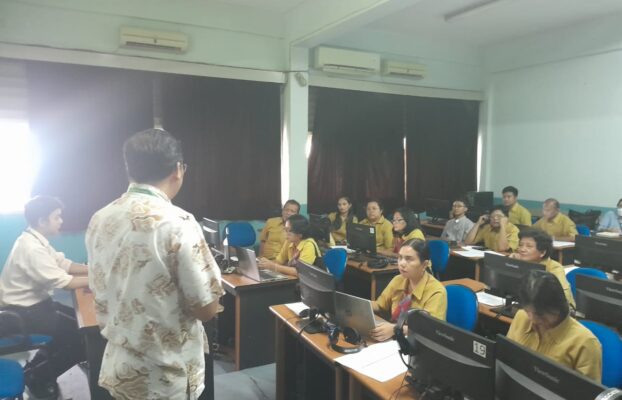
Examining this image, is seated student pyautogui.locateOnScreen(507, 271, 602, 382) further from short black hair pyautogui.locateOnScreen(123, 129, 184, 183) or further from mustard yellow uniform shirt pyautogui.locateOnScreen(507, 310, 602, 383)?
short black hair pyautogui.locateOnScreen(123, 129, 184, 183)

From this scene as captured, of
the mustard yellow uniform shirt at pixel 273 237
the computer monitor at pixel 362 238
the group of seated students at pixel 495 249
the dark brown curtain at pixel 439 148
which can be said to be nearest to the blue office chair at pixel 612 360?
the group of seated students at pixel 495 249

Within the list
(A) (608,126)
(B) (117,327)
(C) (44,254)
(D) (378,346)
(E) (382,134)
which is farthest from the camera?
(E) (382,134)

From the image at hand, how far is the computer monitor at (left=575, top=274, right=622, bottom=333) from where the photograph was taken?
2.27 metres

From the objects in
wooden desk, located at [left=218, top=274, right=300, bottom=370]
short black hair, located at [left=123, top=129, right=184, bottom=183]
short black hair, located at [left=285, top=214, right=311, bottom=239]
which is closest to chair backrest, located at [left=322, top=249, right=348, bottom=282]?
short black hair, located at [left=285, top=214, right=311, bottom=239]

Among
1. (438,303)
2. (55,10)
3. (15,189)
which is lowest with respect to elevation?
(438,303)

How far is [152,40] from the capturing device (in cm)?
473

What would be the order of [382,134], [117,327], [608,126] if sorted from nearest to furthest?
[117,327]
[608,126]
[382,134]

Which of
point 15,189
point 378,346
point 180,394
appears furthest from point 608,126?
point 15,189

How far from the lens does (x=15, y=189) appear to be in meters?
4.62

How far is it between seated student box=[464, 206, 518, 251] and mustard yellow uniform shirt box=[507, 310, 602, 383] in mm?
3172

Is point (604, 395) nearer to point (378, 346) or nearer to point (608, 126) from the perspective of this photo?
point (378, 346)

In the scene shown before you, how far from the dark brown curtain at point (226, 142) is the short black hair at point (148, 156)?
4.02 meters

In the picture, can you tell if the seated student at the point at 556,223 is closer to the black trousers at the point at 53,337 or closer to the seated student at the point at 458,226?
the seated student at the point at 458,226

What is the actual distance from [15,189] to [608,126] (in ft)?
24.5
